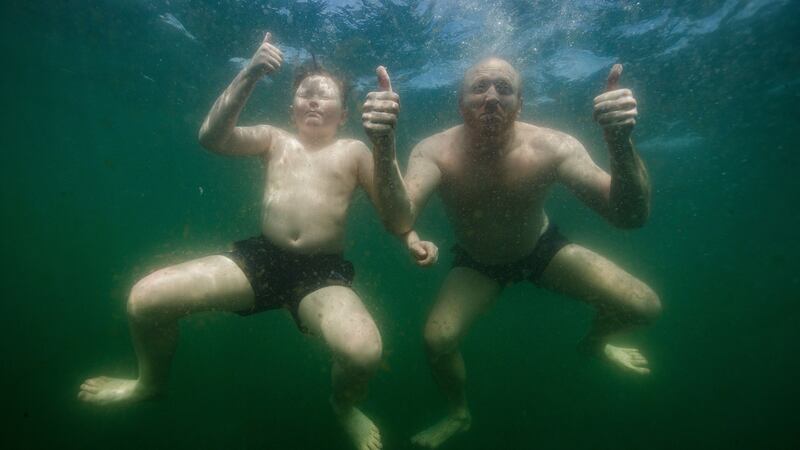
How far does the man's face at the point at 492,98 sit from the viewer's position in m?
4.73

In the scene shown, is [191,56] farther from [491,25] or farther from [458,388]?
[458,388]

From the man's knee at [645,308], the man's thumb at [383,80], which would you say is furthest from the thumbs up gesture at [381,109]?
the man's knee at [645,308]

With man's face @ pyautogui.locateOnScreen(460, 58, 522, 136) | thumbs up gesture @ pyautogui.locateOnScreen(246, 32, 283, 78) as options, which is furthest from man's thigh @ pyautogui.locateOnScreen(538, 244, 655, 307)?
thumbs up gesture @ pyautogui.locateOnScreen(246, 32, 283, 78)

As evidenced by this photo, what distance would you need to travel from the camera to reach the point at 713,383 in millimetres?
22734

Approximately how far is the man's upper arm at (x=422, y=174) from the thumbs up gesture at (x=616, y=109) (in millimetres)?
1973

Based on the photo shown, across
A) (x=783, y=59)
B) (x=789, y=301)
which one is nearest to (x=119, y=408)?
(x=783, y=59)

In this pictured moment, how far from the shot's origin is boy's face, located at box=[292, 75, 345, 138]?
5.03m

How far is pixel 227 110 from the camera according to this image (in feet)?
14.0

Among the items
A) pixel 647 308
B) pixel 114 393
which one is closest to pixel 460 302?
pixel 647 308

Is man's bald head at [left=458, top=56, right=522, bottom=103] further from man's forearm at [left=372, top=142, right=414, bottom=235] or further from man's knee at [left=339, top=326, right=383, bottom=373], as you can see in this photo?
man's knee at [left=339, top=326, right=383, bottom=373]

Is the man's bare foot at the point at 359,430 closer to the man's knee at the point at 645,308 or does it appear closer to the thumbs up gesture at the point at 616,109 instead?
the man's knee at the point at 645,308

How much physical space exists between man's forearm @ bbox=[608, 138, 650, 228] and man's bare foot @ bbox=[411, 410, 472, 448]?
3333 mm

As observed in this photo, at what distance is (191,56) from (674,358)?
145 feet

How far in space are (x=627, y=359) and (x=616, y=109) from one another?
4.34 metres
